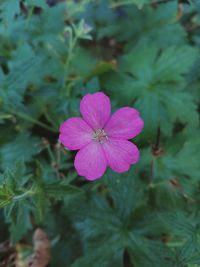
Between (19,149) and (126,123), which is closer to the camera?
(126,123)

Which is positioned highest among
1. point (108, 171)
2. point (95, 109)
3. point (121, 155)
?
point (95, 109)

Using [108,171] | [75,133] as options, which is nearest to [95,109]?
[75,133]

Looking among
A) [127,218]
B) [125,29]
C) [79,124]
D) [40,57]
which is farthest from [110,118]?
[125,29]

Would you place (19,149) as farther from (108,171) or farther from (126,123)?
(126,123)

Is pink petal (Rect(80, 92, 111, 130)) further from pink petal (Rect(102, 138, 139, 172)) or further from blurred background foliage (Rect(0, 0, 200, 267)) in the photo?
blurred background foliage (Rect(0, 0, 200, 267))

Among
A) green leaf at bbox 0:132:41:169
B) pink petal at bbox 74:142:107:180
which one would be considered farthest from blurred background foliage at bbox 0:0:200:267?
pink petal at bbox 74:142:107:180

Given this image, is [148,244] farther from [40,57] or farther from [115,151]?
[40,57]

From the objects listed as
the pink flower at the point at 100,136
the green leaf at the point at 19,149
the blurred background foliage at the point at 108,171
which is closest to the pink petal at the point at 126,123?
the pink flower at the point at 100,136
